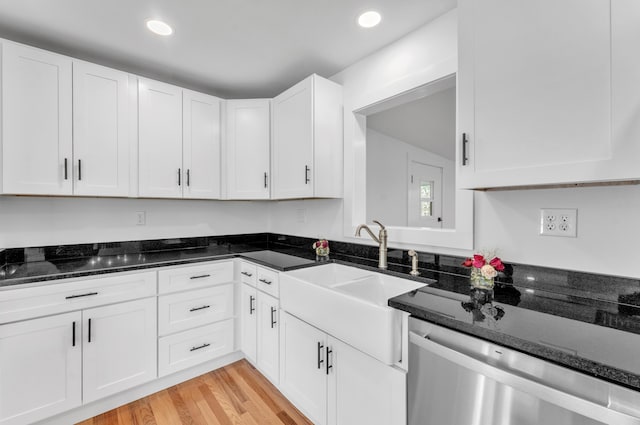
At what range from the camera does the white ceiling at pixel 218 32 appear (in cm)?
157

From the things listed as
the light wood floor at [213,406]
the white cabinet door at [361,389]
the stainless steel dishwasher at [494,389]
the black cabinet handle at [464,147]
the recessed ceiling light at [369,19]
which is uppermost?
the recessed ceiling light at [369,19]

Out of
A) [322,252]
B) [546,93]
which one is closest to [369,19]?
[546,93]

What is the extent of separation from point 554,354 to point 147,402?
231 centimetres

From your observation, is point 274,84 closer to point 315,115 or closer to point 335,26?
point 315,115

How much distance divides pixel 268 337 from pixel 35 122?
2.03m

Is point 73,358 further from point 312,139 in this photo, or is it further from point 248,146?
point 312,139

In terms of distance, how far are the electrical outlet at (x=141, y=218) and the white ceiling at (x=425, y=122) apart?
2487mm

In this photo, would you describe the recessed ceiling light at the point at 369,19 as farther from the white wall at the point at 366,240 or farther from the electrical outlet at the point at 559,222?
the electrical outlet at the point at 559,222

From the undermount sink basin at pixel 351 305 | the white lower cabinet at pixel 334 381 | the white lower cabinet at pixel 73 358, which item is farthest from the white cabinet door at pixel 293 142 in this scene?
the white lower cabinet at pixel 73 358

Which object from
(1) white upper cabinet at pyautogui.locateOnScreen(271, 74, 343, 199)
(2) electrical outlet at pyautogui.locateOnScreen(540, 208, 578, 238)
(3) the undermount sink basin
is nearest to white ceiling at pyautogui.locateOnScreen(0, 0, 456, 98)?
(1) white upper cabinet at pyautogui.locateOnScreen(271, 74, 343, 199)

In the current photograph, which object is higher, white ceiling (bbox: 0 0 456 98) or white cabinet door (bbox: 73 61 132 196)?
white ceiling (bbox: 0 0 456 98)

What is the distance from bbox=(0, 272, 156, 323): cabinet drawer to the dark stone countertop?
52 mm

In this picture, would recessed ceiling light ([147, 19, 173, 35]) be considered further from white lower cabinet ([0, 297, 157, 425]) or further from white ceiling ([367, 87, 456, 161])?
white ceiling ([367, 87, 456, 161])

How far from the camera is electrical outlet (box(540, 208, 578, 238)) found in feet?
3.97
